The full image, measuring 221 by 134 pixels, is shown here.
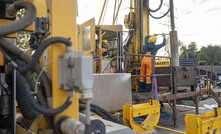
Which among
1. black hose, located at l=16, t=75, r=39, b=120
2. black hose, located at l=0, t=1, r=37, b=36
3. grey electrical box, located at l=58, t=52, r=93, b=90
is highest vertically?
black hose, located at l=0, t=1, r=37, b=36

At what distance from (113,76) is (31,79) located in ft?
9.22

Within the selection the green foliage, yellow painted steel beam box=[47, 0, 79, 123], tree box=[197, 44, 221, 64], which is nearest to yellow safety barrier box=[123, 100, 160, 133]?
yellow painted steel beam box=[47, 0, 79, 123]

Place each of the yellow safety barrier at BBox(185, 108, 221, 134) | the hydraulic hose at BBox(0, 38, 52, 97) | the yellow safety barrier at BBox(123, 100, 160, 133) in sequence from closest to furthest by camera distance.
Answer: the hydraulic hose at BBox(0, 38, 52, 97), the yellow safety barrier at BBox(185, 108, 221, 134), the yellow safety barrier at BBox(123, 100, 160, 133)

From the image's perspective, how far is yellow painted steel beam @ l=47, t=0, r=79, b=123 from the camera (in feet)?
4.47

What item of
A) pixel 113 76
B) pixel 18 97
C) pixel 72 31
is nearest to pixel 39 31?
pixel 72 31

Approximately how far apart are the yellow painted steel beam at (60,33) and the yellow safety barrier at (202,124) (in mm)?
2262

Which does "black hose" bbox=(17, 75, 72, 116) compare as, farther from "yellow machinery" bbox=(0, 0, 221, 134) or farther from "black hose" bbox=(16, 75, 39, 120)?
"black hose" bbox=(16, 75, 39, 120)

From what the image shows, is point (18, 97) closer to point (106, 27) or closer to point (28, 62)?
point (28, 62)

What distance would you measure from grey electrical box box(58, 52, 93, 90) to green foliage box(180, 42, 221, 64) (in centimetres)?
5291

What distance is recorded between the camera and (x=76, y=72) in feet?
3.99

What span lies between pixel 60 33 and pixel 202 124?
2592 mm

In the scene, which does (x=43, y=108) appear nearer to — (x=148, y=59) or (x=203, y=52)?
(x=148, y=59)

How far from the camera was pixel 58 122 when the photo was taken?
53.0 inches

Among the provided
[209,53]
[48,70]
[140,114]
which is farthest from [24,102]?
[209,53]
